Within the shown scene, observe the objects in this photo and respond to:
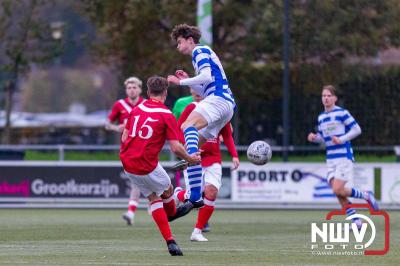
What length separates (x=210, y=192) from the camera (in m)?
14.5

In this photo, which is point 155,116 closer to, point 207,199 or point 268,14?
Answer: point 207,199

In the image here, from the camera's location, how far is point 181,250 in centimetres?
1261

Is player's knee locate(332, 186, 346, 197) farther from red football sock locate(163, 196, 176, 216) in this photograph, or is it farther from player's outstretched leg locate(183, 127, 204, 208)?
red football sock locate(163, 196, 176, 216)

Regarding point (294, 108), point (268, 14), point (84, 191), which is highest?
point (268, 14)

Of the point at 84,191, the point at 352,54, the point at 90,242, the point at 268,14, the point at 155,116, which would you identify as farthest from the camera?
the point at 268,14

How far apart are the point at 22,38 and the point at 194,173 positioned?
16252 millimetres

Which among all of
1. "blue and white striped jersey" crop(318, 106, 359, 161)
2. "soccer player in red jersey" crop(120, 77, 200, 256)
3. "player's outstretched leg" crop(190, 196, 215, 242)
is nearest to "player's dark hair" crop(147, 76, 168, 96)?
"soccer player in red jersey" crop(120, 77, 200, 256)

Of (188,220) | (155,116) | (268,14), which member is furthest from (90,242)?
(268,14)

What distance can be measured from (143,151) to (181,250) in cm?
124

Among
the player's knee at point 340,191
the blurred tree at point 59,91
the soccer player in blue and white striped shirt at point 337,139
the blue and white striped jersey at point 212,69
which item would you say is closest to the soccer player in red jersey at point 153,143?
the blue and white striped jersey at point 212,69

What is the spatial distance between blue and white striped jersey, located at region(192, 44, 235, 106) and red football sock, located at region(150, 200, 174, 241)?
2242 millimetres

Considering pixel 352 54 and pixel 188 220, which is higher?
pixel 352 54

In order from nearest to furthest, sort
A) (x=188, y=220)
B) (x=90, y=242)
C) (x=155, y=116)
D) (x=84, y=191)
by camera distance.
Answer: (x=155, y=116), (x=90, y=242), (x=188, y=220), (x=84, y=191)

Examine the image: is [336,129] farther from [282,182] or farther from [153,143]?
[282,182]
